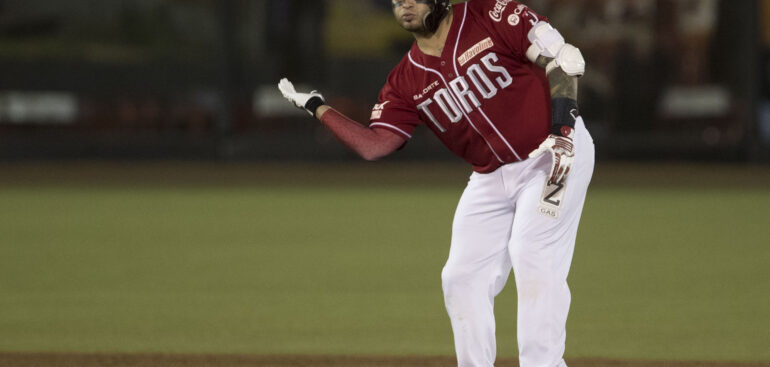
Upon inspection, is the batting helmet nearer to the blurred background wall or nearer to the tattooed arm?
the tattooed arm

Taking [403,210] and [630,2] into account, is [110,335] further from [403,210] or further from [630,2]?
[630,2]

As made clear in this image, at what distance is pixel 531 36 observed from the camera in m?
4.73

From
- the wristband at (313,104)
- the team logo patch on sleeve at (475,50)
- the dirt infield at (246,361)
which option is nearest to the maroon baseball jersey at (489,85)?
the team logo patch on sleeve at (475,50)

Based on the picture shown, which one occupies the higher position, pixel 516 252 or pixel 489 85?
pixel 489 85

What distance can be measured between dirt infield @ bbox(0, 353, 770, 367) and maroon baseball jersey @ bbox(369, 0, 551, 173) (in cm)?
147

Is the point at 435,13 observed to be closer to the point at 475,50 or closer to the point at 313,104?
the point at 475,50

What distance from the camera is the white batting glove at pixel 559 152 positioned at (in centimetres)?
457

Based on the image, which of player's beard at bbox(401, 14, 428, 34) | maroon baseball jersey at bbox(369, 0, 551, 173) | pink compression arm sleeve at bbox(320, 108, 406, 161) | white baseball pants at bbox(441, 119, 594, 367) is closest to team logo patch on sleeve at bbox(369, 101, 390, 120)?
pink compression arm sleeve at bbox(320, 108, 406, 161)

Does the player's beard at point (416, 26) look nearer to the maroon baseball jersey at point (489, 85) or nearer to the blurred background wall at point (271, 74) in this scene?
the maroon baseball jersey at point (489, 85)

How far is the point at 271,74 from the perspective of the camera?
18797 millimetres

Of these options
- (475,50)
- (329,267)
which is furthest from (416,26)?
(329,267)

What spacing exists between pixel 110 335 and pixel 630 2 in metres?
13.1

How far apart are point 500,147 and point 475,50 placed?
0.45 m

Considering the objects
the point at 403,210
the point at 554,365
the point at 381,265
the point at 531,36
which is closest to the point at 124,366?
the point at 554,365
